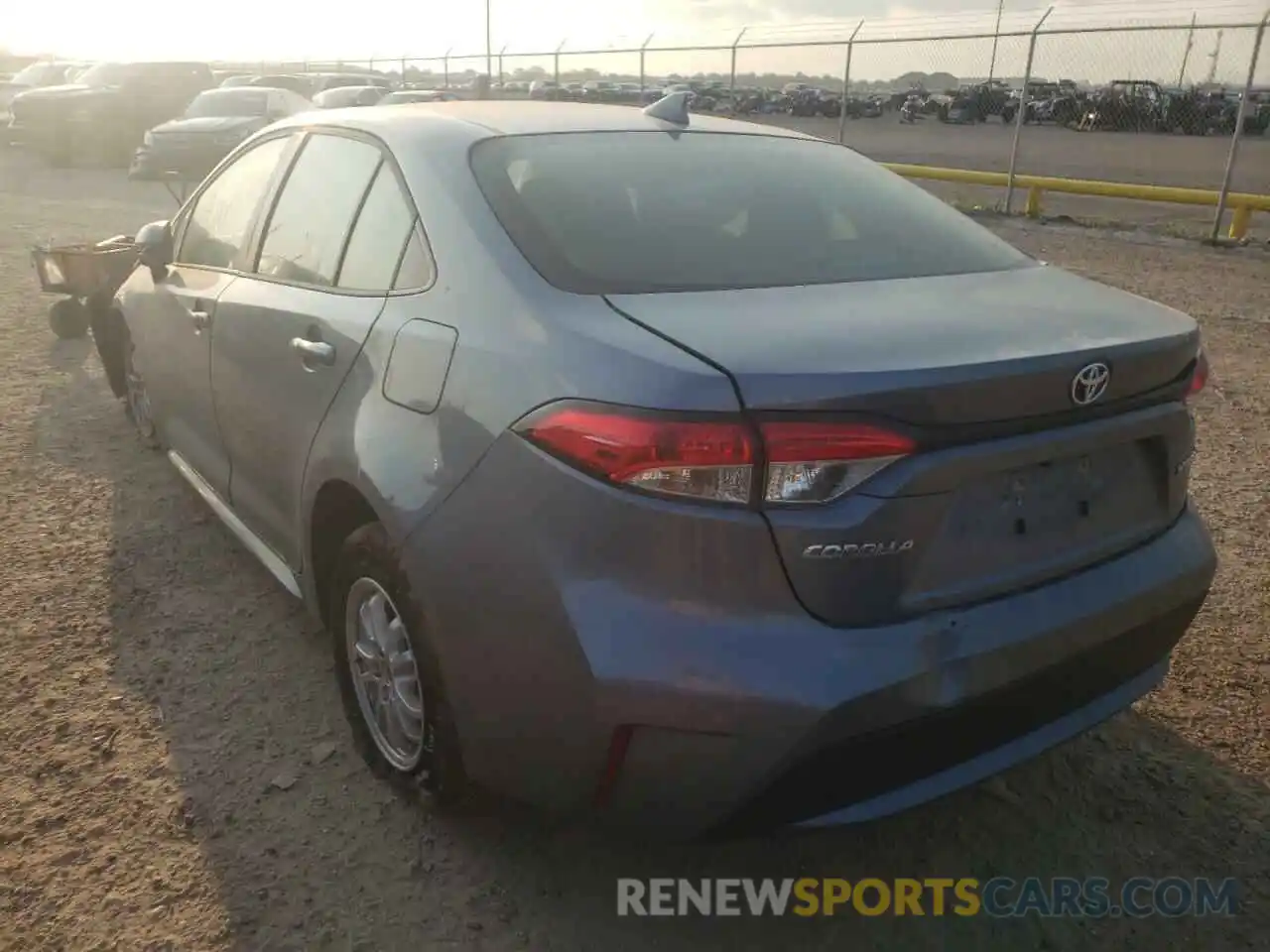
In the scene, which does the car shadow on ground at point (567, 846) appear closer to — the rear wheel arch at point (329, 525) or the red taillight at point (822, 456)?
the rear wheel arch at point (329, 525)

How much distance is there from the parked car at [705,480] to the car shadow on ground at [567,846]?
0.20m

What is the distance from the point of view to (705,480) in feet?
5.89

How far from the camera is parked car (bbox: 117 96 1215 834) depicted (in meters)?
1.81

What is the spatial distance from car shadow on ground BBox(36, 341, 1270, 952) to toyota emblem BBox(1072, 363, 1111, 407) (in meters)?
0.95

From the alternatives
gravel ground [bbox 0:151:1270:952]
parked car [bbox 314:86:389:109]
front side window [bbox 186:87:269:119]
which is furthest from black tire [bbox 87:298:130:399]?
parked car [bbox 314:86:389:109]

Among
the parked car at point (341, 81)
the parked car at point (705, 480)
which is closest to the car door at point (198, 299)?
the parked car at point (705, 480)

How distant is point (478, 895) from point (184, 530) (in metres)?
2.48

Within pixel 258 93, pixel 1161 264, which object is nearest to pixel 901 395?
pixel 1161 264

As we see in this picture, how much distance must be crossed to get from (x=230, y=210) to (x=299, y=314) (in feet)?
3.58

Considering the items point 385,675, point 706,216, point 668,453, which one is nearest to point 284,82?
point 706,216

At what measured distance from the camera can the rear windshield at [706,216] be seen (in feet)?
7.63

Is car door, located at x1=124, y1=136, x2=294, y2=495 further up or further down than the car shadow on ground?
further up

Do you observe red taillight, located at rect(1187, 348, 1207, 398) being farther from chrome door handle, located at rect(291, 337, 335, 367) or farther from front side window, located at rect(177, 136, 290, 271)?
front side window, located at rect(177, 136, 290, 271)

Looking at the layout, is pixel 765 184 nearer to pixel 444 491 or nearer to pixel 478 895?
pixel 444 491
